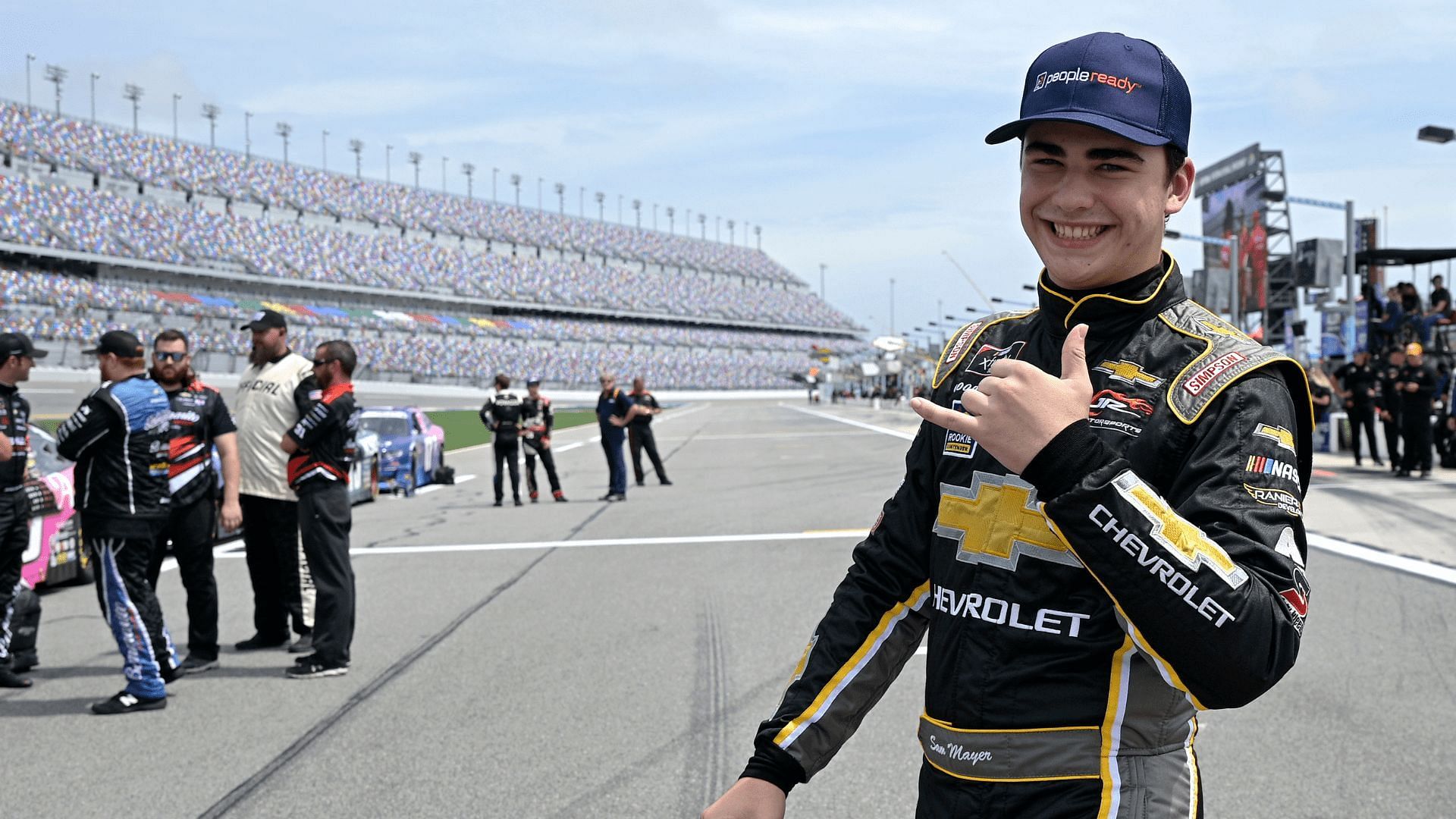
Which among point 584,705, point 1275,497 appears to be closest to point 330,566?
point 584,705

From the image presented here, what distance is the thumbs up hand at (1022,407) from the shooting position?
58.9 inches

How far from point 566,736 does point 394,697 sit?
1.20 metres

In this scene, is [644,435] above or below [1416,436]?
below

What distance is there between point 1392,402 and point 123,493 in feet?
52.5

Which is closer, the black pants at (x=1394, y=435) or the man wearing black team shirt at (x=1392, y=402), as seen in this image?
the man wearing black team shirt at (x=1392, y=402)

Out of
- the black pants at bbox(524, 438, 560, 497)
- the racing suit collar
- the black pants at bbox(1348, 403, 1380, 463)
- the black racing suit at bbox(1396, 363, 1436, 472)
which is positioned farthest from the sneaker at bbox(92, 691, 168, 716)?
the black pants at bbox(1348, 403, 1380, 463)

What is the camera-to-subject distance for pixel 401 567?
9.99 metres

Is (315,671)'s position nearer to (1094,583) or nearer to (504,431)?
(1094,583)

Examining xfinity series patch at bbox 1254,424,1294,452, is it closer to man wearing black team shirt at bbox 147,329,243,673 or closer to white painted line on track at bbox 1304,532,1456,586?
man wearing black team shirt at bbox 147,329,243,673

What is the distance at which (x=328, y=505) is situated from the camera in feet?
21.9

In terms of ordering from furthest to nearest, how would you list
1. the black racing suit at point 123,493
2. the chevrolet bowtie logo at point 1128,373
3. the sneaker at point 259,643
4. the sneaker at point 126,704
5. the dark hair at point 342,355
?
the sneaker at point 259,643 < the dark hair at point 342,355 < the black racing suit at point 123,493 < the sneaker at point 126,704 < the chevrolet bowtie logo at point 1128,373

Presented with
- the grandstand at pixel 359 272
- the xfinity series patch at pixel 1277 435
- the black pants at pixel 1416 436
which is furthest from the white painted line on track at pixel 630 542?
the grandstand at pixel 359 272

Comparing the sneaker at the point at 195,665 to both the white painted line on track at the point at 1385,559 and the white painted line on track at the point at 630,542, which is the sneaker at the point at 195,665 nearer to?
the white painted line on track at the point at 630,542

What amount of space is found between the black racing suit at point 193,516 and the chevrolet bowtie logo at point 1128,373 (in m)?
5.92
